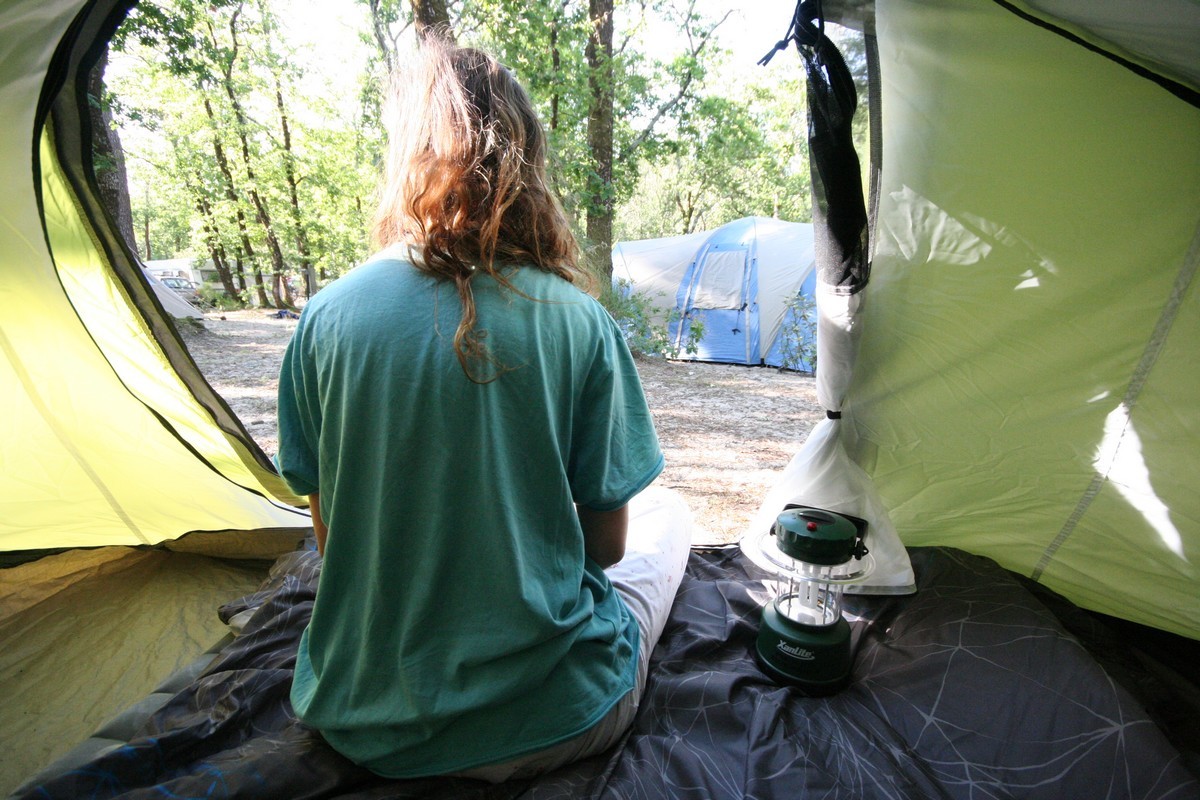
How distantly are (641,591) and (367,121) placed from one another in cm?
910

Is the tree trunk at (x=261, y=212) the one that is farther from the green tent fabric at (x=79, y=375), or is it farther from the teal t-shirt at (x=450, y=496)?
the teal t-shirt at (x=450, y=496)

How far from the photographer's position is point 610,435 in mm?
970

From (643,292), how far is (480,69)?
23.3 ft

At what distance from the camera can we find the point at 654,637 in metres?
1.52

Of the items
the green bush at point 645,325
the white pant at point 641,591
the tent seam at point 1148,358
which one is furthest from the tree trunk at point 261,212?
the tent seam at point 1148,358

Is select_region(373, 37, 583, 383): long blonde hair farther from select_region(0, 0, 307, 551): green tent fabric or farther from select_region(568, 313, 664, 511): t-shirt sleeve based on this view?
select_region(0, 0, 307, 551): green tent fabric

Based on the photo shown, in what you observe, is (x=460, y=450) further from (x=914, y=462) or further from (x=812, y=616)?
(x=914, y=462)

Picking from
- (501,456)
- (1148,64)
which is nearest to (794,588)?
(501,456)

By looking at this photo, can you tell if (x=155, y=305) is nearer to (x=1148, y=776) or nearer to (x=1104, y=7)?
(x=1104, y=7)

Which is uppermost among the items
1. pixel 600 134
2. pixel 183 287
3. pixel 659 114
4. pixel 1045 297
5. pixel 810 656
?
pixel 659 114

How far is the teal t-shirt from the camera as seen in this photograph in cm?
84

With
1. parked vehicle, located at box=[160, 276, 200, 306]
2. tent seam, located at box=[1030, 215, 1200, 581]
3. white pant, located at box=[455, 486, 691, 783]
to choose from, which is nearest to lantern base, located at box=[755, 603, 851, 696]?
white pant, located at box=[455, 486, 691, 783]

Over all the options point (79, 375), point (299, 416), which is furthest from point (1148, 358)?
point (79, 375)

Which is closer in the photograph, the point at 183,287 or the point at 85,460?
the point at 85,460
